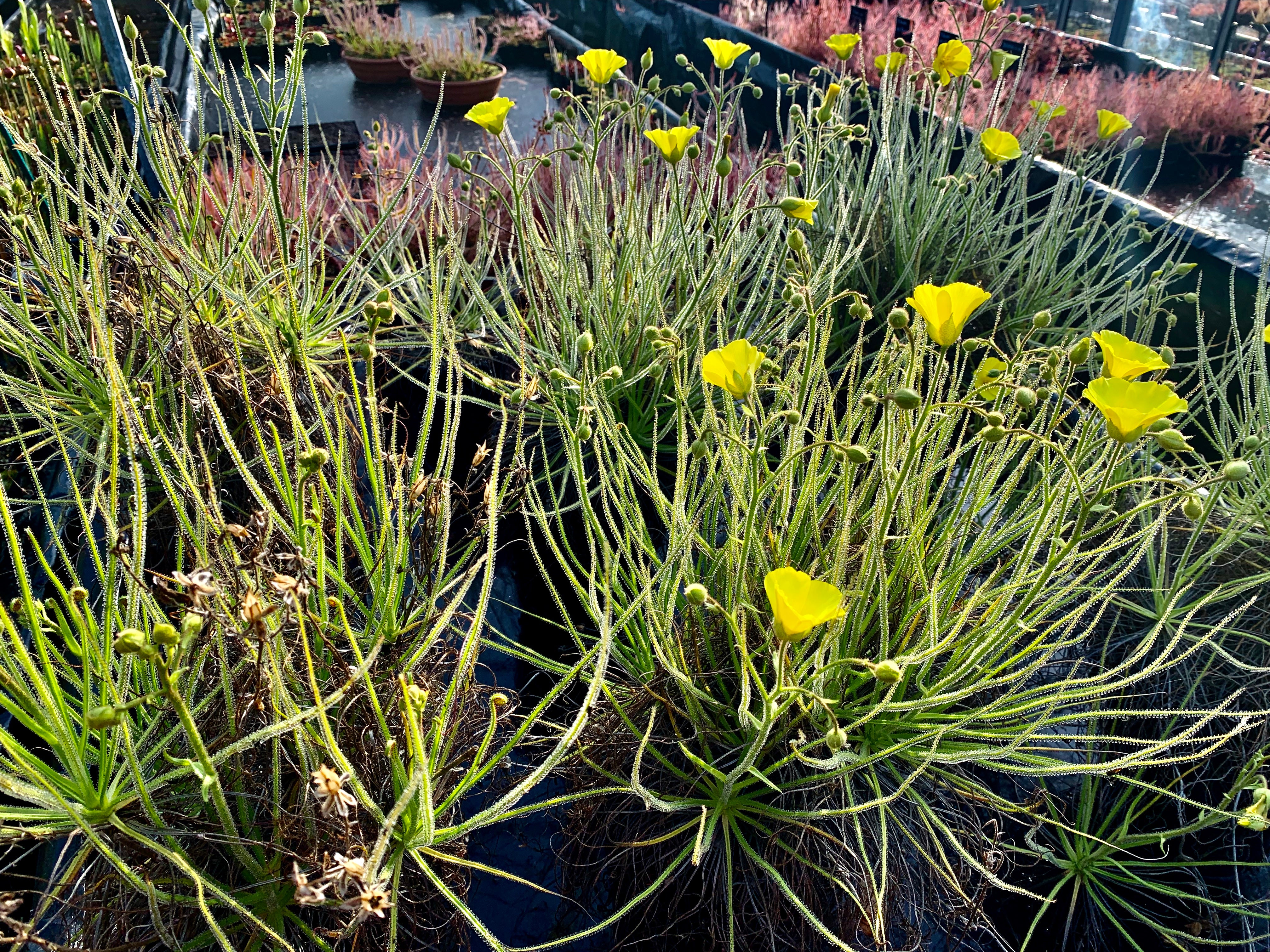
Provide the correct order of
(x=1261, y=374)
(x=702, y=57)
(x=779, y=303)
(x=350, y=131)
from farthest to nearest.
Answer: (x=702, y=57) → (x=350, y=131) → (x=779, y=303) → (x=1261, y=374)

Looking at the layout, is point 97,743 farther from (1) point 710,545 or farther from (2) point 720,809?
(1) point 710,545

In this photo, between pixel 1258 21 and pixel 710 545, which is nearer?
pixel 710 545

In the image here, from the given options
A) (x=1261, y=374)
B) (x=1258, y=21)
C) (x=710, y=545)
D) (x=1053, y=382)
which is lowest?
(x=710, y=545)

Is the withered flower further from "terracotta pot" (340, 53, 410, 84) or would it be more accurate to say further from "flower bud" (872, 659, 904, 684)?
"terracotta pot" (340, 53, 410, 84)

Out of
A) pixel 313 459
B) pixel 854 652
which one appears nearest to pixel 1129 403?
pixel 854 652

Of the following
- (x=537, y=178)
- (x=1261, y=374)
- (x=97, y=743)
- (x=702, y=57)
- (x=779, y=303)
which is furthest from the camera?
(x=702, y=57)

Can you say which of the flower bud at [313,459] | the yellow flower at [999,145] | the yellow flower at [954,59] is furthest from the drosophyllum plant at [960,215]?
the flower bud at [313,459]

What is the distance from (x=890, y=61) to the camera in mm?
2391

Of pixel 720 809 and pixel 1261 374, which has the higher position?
pixel 1261 374

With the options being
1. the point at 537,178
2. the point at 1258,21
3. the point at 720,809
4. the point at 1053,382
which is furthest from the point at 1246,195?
the point at 720,809

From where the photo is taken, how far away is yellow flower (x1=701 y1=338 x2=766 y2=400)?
3.48 feet

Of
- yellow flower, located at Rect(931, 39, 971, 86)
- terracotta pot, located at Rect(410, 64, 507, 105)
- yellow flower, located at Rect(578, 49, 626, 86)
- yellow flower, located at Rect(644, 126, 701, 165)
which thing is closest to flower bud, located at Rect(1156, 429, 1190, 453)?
yellow flower, located at Rect(644, 126, 701, 165)

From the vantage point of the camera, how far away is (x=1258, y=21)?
13.2ft

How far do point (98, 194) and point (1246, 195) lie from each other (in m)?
4.36
